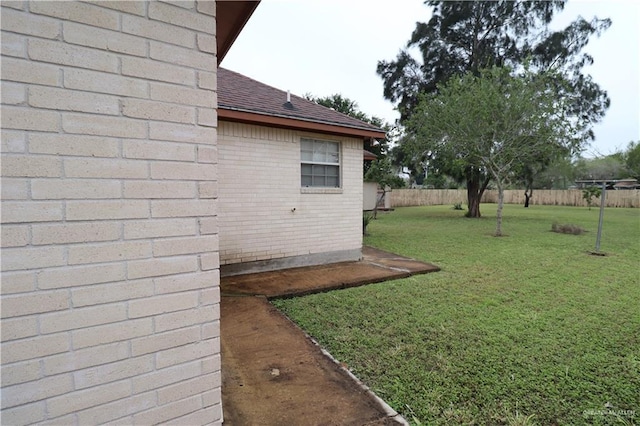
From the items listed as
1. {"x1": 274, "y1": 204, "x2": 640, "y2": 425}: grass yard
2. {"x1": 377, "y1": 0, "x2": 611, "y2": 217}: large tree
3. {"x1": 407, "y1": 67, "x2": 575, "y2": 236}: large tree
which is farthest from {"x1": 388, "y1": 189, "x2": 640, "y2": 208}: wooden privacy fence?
{"x1": 274, "y1": 204, "x2": 640, "y2": 425}: grass yard

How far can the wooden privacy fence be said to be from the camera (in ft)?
96.2

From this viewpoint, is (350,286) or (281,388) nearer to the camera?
(281,388)

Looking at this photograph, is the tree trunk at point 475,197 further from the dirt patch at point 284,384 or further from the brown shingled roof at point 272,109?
the dirt patch at point 284,384

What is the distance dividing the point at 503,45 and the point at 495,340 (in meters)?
20.0

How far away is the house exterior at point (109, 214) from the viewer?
1.27 metres

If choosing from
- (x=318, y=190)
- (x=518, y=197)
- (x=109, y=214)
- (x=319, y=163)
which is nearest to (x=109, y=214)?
(x=109, y=214)

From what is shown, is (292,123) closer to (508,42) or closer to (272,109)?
(272,109)

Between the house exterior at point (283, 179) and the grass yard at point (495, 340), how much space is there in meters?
1.73

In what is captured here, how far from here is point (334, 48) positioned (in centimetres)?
1310

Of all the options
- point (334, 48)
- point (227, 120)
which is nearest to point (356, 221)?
point (227, 120)

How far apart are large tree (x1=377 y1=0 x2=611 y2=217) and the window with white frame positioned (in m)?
11.8

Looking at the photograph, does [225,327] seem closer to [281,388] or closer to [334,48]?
[281,388]

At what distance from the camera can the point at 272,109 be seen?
19.5 ft

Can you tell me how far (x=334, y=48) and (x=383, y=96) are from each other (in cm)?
886
